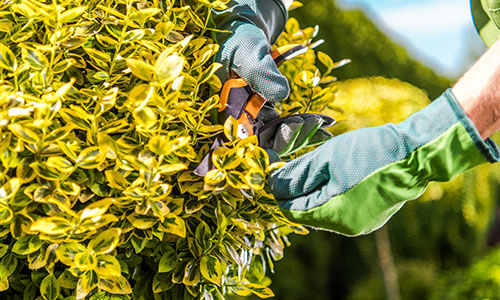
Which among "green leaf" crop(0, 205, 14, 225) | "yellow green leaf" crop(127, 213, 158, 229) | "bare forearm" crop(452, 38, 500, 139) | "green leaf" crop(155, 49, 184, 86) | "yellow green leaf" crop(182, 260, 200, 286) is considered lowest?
"yellow green leaf" crop(182, 260, 200, 286)

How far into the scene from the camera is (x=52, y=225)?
0.51m

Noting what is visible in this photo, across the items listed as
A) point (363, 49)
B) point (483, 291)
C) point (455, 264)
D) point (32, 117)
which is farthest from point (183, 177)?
point (363, 49)

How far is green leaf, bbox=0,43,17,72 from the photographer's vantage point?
0.54 metres

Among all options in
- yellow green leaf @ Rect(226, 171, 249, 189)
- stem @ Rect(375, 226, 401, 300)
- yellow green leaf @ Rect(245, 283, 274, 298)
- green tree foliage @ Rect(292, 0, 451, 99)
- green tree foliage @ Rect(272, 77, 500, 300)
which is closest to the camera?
yellow green leaf @ Rect(226, 171, 249, 189)

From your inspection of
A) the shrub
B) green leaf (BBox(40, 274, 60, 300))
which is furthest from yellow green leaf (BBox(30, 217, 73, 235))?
green leaf (BBox(40, 274, 60, 300))

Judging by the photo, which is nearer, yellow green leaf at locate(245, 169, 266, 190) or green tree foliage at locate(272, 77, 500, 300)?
yellow green leaf at locate(245, 169, 266, 190)

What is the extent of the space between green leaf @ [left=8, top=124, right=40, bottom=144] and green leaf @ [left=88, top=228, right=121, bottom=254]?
0.44ft

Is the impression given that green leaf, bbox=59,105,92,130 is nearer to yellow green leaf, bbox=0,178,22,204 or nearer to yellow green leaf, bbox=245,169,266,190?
yellow green leaf, bbox=0,178,22,204

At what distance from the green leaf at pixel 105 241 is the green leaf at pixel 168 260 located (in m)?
0.09

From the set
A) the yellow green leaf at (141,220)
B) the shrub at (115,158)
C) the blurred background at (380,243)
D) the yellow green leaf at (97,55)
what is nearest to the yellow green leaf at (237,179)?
the shrub at (115,158)

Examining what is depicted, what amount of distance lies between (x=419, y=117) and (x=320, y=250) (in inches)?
116

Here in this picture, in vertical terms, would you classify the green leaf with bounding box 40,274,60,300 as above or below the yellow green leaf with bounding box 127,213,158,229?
below

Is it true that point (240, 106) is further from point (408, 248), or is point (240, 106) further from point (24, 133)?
point (408, 248)

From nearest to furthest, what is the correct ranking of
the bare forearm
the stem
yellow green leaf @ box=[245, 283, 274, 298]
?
the bare forearm < yellow green leaf @ box=[245, 283, 274, 298] < the stem
